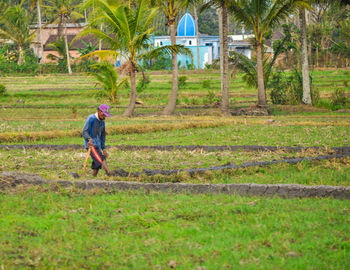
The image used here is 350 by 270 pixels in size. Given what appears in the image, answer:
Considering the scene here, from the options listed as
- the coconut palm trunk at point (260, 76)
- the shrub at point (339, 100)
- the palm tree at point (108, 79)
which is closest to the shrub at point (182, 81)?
the palm tree at point (108, 79)

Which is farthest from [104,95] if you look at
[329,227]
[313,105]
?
[329,227]

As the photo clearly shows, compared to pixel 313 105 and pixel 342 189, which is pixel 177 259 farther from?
pixel 313 105

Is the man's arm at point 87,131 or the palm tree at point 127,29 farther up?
the palm tree at point 127,29

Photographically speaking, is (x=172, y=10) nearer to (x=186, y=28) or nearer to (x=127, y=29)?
(x=127, y=29)

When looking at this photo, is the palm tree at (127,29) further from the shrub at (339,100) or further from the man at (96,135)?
the man at (96,135)

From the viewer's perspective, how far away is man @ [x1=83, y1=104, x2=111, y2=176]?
9.16 meters

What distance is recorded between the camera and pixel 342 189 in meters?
7.50

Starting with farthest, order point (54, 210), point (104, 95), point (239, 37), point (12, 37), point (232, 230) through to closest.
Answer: point (239, 37)
point (12, 37)
point (104, 95)
point (54, 210)
point (232, 230)

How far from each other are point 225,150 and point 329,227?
20.9 ft

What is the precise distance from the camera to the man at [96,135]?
30.0 feet

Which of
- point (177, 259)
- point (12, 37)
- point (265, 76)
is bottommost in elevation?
point (177, 259)

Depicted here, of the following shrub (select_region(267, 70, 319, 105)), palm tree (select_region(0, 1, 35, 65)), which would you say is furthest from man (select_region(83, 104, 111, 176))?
palm tree (select_region(0, 1, 35, 65))

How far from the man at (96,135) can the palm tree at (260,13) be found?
13.2 m

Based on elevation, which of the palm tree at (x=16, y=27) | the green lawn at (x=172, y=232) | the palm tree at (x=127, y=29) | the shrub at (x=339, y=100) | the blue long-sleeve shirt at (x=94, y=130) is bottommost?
the green lawn at (x=172, y=232)
